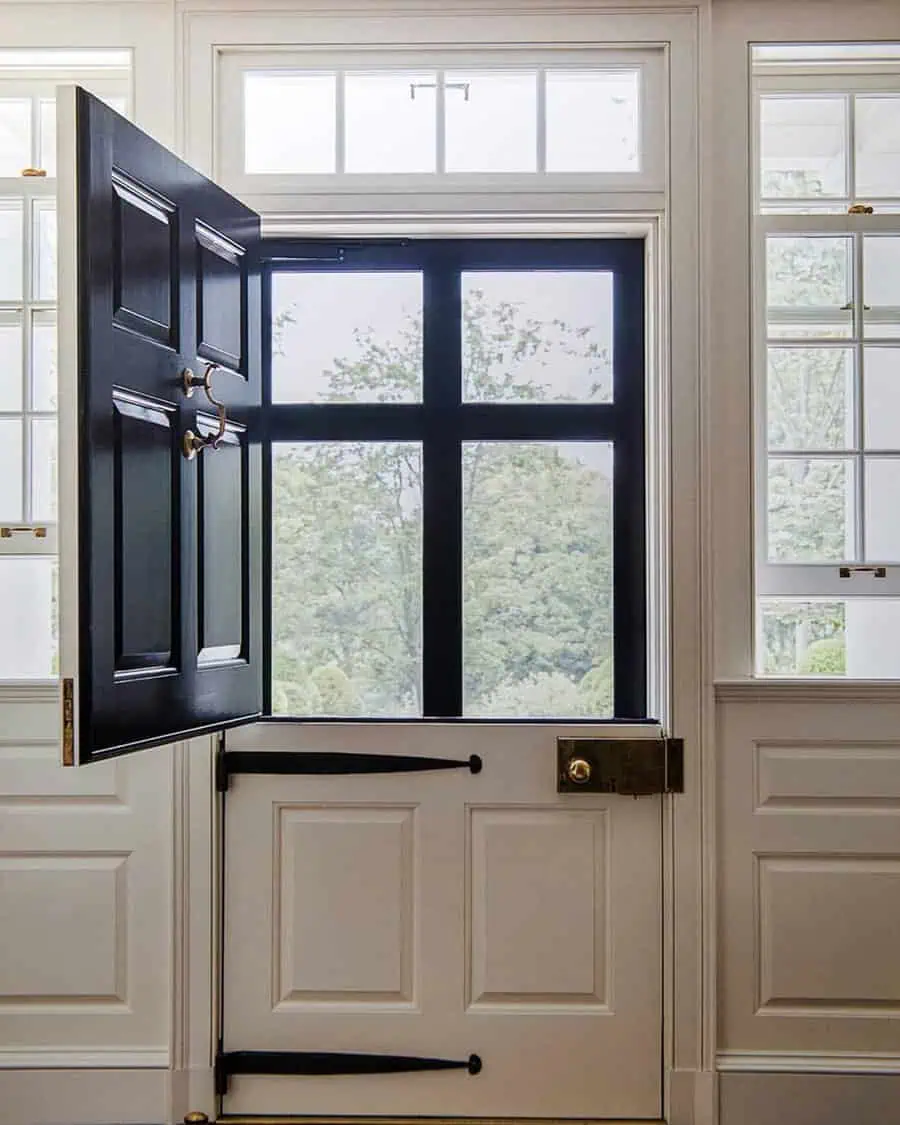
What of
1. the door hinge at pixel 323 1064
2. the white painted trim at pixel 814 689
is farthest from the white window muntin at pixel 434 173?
the door hinge at pixel 323 1064

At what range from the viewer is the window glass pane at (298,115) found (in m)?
2.73

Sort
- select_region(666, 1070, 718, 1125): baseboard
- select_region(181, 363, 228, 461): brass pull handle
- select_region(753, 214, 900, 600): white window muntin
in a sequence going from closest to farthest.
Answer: select_region(181, 363, 228, 461): brass pull handle < select_region(666, 1070, 718, 1125): baseboard < select_region(753, 214, 900, 600): white window muntin

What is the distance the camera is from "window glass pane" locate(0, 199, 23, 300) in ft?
9.11

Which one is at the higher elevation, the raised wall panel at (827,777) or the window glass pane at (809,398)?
the window glass pane at (809,398)

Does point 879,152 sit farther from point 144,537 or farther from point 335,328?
point 144,537

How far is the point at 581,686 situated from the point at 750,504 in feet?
1.98

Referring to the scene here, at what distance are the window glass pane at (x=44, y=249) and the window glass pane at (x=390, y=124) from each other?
2.44ft

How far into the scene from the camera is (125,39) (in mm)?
2674

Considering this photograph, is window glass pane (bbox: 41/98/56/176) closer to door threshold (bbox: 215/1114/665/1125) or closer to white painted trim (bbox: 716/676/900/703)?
white painted trim (bbox: 716/676/900/703)

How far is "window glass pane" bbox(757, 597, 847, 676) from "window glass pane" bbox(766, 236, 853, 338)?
2.21 feet

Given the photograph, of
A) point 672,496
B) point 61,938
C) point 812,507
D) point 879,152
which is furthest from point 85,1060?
point 879,152

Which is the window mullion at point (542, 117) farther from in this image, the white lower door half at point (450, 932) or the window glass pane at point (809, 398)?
the white lower door half at point (450, 932)

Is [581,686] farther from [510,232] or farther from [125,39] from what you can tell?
[125,39]

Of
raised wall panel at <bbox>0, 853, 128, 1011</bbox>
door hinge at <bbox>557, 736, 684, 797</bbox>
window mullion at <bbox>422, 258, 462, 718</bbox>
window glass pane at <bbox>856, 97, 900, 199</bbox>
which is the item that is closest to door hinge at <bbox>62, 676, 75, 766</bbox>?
raised wall panel at <bbox>0, 853, 128, 1011</bbox>
